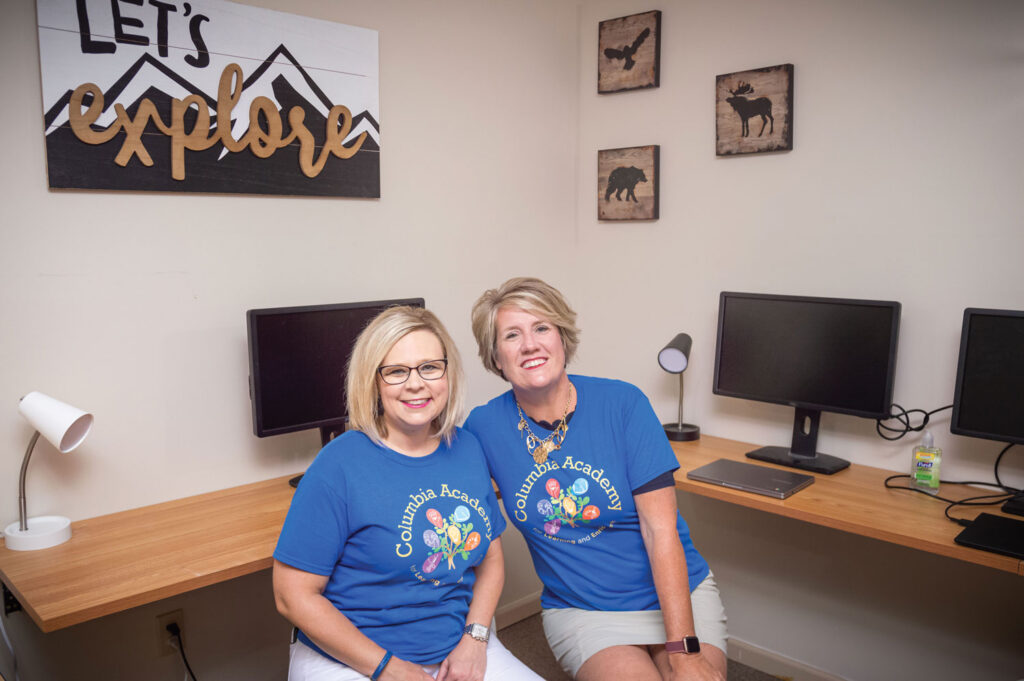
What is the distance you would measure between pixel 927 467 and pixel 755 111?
124 centimetres

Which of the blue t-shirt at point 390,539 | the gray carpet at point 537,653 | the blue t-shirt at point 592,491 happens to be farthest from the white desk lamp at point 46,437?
the gray carpet at point 537,653

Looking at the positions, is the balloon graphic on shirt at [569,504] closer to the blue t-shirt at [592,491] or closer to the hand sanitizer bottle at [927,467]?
the blue t-shirt at [592,491]

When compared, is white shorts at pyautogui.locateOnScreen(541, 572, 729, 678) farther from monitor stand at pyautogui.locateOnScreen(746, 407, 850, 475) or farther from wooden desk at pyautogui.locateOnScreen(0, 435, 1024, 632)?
monitor stand at pyautogui.locateOnScreen(746, 407, 850, 475)

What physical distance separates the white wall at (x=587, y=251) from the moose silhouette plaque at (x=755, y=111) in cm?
5

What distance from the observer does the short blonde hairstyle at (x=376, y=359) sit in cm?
163

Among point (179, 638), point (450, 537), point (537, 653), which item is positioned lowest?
point (537, 653)

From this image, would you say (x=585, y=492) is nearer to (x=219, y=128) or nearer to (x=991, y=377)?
(x=991, y=377)

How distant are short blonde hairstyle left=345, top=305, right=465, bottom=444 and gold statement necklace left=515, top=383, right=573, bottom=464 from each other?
232mm

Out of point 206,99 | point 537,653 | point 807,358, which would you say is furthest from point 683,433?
point 206,99

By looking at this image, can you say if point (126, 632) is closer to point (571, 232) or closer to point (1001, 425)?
point (571, 232)

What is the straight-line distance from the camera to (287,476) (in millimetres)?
2416

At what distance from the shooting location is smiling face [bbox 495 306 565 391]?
1809mm

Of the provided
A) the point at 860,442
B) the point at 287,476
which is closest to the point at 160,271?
the point at 287,476

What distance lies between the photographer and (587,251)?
3.18 metres
